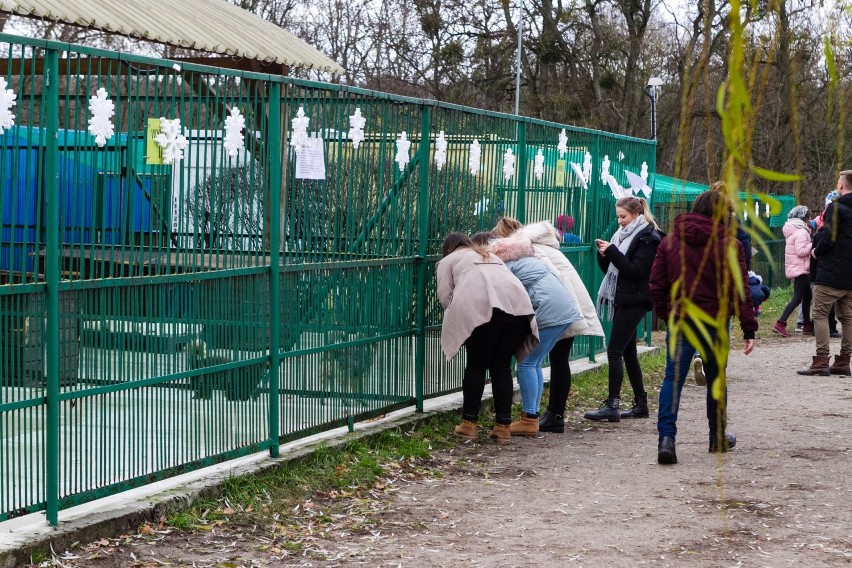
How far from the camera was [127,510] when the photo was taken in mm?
5477

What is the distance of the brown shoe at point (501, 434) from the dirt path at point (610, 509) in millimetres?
169

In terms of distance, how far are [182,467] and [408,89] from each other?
26955 mm

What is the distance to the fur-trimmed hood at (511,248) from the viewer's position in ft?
27.6

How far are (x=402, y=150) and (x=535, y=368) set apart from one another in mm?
1740

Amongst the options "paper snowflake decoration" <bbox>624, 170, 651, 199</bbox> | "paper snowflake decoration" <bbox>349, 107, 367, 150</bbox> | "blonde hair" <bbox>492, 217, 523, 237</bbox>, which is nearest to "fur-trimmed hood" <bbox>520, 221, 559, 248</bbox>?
"blonde hair" <bbox>492, 217, 523, 237</bbox>

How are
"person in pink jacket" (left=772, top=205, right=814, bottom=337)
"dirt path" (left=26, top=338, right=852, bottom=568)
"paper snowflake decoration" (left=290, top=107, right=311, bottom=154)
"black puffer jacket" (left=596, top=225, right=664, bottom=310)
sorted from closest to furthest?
"dirt path" (left=26, top=338, right=852, bottom=568) < "paper snowflake decoration" (left=290, top=107, right=311, bottom=154) < "black puffer jacket" (left=596, top=225, right=664, bottom=310) < "person in pink jacket" (left=772, top=205, right=814, bottom=337)

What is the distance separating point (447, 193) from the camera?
8914 mm

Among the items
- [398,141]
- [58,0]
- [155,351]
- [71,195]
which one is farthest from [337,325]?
[58,0]

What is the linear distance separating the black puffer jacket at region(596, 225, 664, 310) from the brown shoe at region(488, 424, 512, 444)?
1386mm

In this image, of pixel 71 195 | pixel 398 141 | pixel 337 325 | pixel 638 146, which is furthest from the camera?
pixel 638 146

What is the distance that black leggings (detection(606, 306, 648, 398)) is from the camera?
8977 mm

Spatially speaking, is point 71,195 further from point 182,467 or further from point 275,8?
point 275,8

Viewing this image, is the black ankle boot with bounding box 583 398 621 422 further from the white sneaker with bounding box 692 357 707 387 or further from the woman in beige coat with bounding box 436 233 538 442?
the white sneaker with bounding box 692 357 707 387

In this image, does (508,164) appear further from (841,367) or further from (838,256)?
(841,367)
